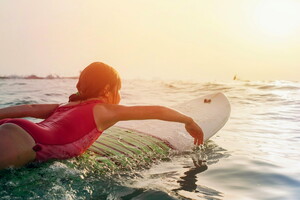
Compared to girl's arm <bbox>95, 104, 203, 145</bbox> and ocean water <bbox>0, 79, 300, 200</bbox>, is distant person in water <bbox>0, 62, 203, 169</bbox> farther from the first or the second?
ocean water <bbox>0, 79, 300, 200</bbox>

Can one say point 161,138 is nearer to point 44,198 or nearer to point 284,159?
point 284,159

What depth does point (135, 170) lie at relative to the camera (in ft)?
12.3

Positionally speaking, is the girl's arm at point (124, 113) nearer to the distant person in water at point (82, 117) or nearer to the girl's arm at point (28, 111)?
the distant person in water at point (82, 117)

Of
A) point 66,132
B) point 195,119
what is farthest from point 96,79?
point 195,119

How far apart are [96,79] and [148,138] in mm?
1588

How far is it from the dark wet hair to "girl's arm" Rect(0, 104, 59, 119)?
17.7 inches

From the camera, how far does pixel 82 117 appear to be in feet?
10.7

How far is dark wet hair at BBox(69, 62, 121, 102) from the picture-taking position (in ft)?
10.9

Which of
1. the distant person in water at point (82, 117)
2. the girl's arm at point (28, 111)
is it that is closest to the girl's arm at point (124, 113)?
the distant person in water at point (82, 117)

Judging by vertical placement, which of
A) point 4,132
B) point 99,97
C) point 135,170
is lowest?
point 135,170

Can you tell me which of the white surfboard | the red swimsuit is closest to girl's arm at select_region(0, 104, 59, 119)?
the red swimsuit

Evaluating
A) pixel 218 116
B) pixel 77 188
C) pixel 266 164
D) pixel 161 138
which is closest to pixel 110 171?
pixel 77 188

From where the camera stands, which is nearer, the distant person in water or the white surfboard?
the distant person in water

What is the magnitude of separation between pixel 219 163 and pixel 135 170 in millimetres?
1104
